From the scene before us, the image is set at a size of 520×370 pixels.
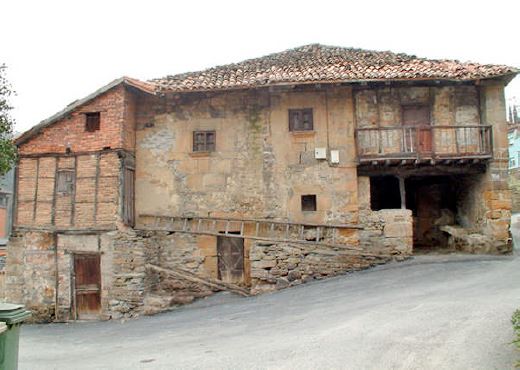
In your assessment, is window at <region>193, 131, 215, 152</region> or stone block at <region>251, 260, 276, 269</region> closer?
stone block at <region>251, 260, 276, 269</region>

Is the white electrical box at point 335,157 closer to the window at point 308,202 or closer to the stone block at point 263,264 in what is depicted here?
the window at point 308,202

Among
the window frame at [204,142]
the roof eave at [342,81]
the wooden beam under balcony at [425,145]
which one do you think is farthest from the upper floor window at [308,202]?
the roof eave at [342,81]

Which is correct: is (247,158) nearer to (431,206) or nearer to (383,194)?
(383,194)

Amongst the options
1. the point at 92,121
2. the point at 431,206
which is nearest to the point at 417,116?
the point at 431,206

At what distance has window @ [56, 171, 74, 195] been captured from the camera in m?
13.8

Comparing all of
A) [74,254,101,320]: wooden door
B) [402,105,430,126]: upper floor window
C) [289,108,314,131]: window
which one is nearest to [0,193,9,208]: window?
[74,254,101,320]: wooden door

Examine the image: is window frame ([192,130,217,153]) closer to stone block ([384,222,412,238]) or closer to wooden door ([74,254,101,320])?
wooden door ([74,254,101,320])

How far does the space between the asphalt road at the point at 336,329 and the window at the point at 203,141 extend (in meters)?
4.75

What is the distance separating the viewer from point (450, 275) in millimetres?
11289

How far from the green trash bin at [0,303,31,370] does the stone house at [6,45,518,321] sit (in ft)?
24.6

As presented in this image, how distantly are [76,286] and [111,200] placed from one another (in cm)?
280

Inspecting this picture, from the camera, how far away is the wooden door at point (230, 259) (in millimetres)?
13867

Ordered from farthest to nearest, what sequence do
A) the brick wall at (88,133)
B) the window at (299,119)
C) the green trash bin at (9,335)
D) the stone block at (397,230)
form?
the window at (299,119)
the brick wall at (88,133)
the stone block at (397,230)
the green trash bin at (9,335)

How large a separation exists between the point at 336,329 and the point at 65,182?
390 inches
